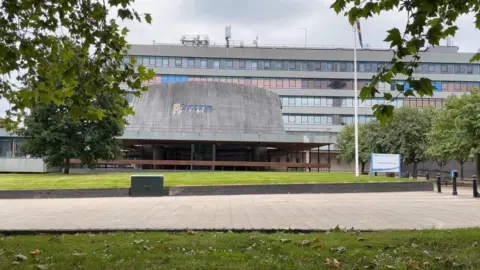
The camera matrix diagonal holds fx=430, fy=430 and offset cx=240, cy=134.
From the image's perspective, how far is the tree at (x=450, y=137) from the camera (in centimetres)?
3228

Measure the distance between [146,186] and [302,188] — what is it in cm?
779

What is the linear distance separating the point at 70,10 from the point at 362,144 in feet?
164

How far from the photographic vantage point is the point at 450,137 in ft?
111

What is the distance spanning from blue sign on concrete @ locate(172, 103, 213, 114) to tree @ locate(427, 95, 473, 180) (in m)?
25.7

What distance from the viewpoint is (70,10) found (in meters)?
6.82

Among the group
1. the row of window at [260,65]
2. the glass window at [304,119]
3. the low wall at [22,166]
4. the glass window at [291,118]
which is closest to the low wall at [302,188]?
the low wall at [22,166]

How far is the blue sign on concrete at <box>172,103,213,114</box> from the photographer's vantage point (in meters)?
51.6

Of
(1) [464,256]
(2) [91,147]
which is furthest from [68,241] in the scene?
(2) [91,147]

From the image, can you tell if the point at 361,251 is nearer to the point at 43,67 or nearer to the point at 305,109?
the point at 43,67

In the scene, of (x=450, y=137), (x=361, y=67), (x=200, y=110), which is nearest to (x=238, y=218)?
(x=450, y=137)

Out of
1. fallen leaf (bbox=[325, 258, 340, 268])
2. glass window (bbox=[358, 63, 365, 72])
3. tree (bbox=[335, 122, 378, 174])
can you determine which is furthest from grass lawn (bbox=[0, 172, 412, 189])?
glass window (bbox=[358, 63, 365, 72])

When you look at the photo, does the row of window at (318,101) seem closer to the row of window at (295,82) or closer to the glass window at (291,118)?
the row of window at (295,82)

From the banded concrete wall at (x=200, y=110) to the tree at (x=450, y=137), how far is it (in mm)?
22134

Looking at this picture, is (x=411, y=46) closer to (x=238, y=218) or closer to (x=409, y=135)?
(x=238, y=218)
